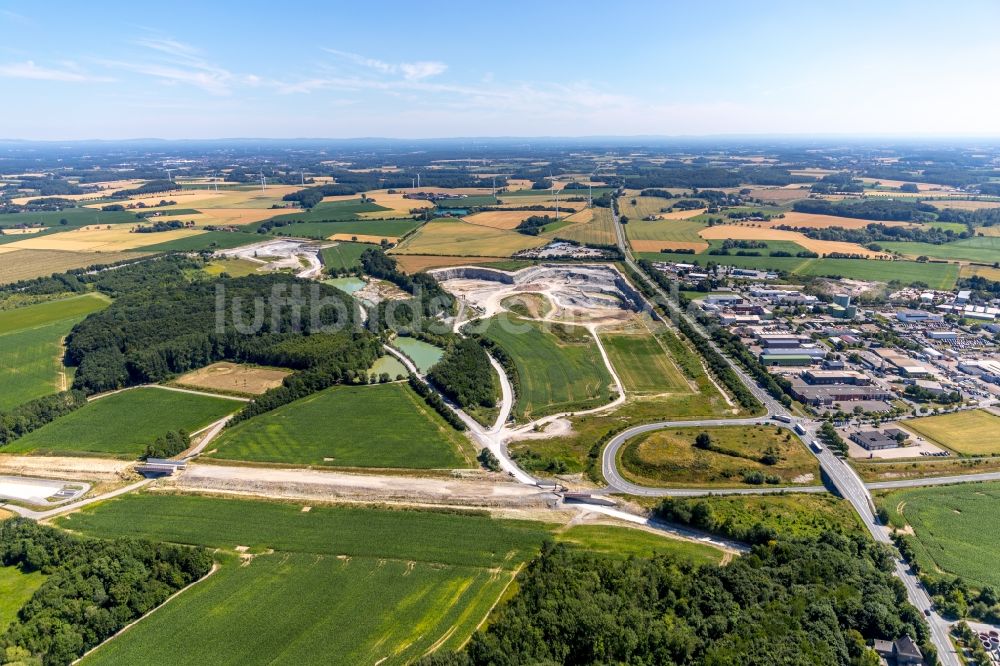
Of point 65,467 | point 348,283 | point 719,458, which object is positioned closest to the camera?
point 65,467

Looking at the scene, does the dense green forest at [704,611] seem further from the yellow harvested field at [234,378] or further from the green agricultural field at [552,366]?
the yellow harvested field at [234,378]

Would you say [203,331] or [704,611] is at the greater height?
[203,331]

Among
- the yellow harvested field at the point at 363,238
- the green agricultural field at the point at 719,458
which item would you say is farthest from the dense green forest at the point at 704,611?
the yellow harvested field at the point at 363,238

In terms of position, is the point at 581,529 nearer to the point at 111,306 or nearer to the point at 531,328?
the point at 531,328

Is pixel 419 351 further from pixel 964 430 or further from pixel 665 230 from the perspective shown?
pixel 665 230

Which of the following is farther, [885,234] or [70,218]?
[70,218]

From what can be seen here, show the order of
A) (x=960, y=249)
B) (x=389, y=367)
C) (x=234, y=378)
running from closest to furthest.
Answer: (x=234, y=378) → (x=389, y=367) → (x=960, y=249)

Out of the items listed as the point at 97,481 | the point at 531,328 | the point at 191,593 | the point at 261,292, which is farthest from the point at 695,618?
the point at 261,292

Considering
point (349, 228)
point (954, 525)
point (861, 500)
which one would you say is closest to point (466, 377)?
point (861, 500)
